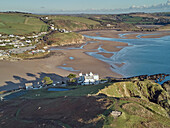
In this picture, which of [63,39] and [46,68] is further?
[63,39]

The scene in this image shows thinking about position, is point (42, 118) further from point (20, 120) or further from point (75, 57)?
point (75, 57)

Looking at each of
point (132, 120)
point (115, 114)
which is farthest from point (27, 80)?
point (132, 120)

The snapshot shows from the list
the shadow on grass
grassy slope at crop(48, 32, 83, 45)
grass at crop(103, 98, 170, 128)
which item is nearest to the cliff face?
grass at crop(103, 98, 170, 128)

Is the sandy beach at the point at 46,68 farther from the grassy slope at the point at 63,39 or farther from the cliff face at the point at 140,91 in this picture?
the grassy slope at the point at 63,39

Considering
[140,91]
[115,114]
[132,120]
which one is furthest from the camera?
[140,91]

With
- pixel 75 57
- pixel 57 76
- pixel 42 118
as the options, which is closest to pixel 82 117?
pixel 42 118

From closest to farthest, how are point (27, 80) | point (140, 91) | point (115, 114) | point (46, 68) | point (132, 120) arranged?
point (132, 120)
point (115, 114)
point (140, 91)
point (27, 80)
point (46, 68)

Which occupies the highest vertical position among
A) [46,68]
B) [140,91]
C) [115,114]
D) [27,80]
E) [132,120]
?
[115,114]

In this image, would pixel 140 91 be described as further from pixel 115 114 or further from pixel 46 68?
pixel 46 68

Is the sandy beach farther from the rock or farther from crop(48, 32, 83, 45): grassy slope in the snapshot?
crop(48, 32, 83, 45): grassy slope
